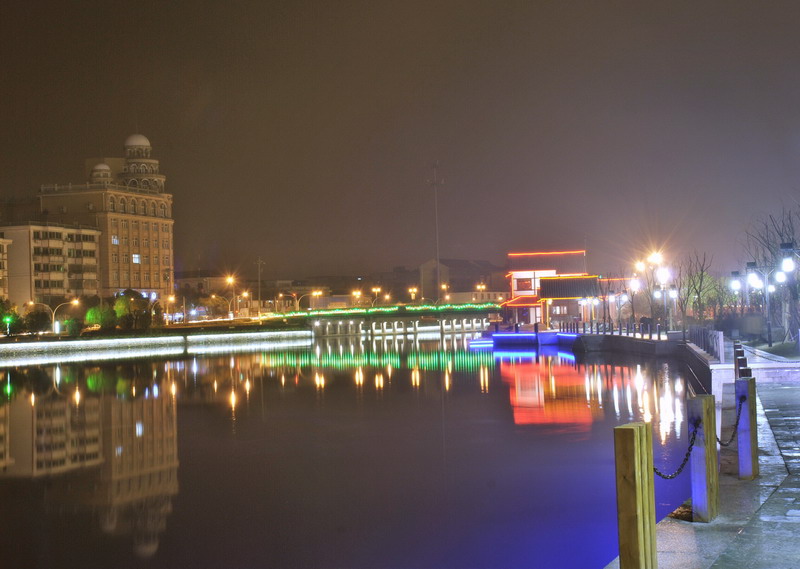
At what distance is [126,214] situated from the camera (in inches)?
4729

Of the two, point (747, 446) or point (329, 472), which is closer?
point (747, 446)

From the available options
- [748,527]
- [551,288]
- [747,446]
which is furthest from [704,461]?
[551,288]

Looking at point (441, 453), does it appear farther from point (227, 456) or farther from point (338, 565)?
point (338, 565)

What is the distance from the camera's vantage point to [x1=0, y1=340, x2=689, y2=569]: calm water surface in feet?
43.7

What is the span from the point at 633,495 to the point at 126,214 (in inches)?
4712

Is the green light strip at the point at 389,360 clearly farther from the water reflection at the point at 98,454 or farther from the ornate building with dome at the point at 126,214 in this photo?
the ornate building with dome at the point at 126,214

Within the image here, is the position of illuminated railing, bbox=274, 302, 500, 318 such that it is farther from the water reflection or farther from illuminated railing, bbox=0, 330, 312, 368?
the water reflection

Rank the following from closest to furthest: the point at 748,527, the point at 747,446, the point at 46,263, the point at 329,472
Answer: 1. the point at 748,527
2. the point at 747,446
3. the point at 329,472
4. the point at 46,263

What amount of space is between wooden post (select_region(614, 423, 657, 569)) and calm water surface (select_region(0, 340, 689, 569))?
15.9 ft

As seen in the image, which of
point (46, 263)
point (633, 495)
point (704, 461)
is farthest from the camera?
point (46, 263)

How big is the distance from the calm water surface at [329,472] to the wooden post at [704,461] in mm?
3050

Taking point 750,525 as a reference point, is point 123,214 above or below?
above

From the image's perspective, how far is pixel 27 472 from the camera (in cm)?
2062

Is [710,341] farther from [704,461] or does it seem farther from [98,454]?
[704,461]
